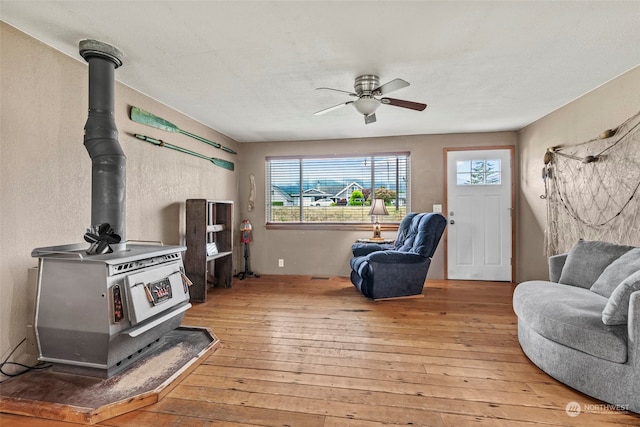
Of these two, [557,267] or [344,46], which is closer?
[344,46]

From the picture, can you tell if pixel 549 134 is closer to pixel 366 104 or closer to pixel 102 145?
pixel 366 104

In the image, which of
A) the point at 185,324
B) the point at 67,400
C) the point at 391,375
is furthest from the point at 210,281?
the point at 391,375

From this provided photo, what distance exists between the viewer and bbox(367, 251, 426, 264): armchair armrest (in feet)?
11.7

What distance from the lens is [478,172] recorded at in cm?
461

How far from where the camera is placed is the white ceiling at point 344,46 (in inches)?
70.0

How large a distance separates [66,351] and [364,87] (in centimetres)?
288

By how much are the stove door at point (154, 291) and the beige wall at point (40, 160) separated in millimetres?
825

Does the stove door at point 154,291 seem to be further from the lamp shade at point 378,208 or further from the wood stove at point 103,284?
the lamp shade at point 378,208

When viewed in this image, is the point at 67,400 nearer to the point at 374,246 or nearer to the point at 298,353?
the point at 298,353

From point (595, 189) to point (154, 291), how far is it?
13.3ft

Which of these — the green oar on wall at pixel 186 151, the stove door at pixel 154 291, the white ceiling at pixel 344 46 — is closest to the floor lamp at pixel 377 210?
the white ceiling at pixel 344 46

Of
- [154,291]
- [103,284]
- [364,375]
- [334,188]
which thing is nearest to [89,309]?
[103,284]

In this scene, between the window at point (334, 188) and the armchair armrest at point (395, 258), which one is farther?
the window at point (334, 188)

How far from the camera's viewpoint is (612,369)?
1622mm
